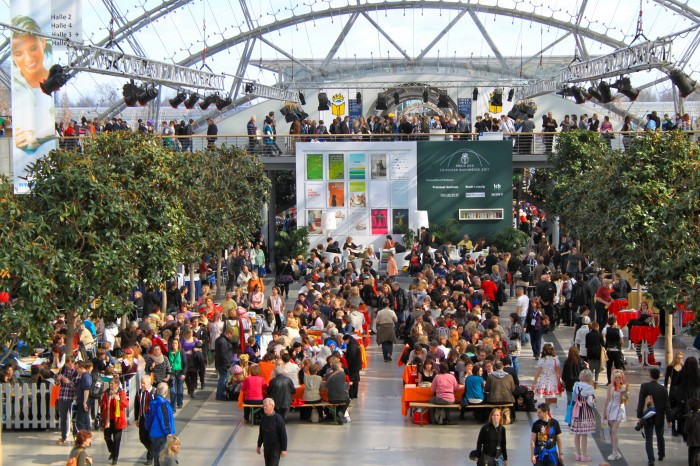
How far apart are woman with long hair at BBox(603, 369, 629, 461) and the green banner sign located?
2089cm

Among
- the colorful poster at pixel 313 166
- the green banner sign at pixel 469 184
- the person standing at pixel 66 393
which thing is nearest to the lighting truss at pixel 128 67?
the colorful poster at pixel 313 166

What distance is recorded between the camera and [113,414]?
13344mm

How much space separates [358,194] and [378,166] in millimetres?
1142

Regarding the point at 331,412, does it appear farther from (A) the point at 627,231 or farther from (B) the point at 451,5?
(B) the point at 451,5

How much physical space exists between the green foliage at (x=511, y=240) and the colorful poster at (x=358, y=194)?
178 inches

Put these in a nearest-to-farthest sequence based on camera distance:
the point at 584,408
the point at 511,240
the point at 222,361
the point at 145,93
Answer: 1. the point at 584,408
2. the point at 222,361
3. the point at 145,93
4. the point at 511,240

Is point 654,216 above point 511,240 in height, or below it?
above

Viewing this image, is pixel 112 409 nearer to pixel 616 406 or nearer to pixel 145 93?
pixel 616 406

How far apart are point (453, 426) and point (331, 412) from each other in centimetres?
185

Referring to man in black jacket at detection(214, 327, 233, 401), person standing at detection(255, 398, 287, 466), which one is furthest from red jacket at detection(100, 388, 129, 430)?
man in black jacket at detection(214, 327, 233, 401)

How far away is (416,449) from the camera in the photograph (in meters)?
14.2

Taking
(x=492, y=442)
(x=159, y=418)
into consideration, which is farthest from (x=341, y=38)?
(x=492, y=442)

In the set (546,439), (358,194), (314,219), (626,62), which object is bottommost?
(546,439)

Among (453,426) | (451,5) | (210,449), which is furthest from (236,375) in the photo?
(451,5)
